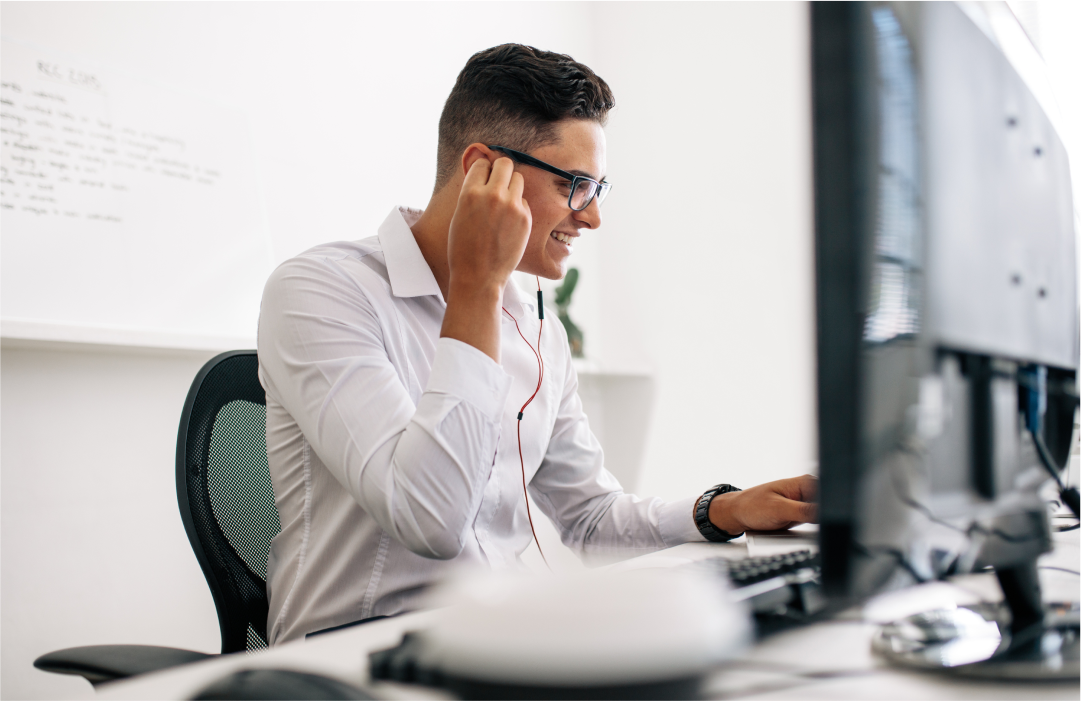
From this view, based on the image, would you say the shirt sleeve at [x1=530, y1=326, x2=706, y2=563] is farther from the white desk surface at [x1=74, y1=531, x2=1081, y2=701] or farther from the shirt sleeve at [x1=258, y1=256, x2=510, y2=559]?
the white desk surface at [x1=74, y1=531, x2=1081, y2=701]

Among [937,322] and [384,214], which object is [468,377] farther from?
[384,214]

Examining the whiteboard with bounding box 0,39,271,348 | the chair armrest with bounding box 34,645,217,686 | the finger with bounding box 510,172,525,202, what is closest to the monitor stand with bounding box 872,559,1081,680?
the chair armrest with bounding box 34,645,217,686

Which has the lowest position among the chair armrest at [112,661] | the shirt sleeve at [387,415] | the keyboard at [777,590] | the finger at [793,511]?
the chair armrest at [112,661]

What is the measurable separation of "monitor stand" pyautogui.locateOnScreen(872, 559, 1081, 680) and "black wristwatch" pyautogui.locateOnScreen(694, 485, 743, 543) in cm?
47

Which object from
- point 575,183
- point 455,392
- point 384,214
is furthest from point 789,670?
point 384,214

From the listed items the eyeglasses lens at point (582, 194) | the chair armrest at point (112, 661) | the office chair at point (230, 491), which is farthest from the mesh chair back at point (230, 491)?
the eyeglasses lens at point (582, 194)

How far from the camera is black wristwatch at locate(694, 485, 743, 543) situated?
100 centimetres

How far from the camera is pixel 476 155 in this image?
45.2 inches

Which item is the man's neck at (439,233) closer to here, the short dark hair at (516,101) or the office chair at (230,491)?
the short dark hair at (516,101)

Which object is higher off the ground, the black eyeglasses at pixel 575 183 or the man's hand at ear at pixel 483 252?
the black eyeglasses at pixel 575 183

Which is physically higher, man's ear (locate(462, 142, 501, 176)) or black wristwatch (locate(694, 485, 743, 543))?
man's ear (locate(462, 142, 501, 176))

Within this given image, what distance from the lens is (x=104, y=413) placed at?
165cm

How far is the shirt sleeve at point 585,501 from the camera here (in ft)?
3.68

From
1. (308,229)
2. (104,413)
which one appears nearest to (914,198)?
(104,413)
